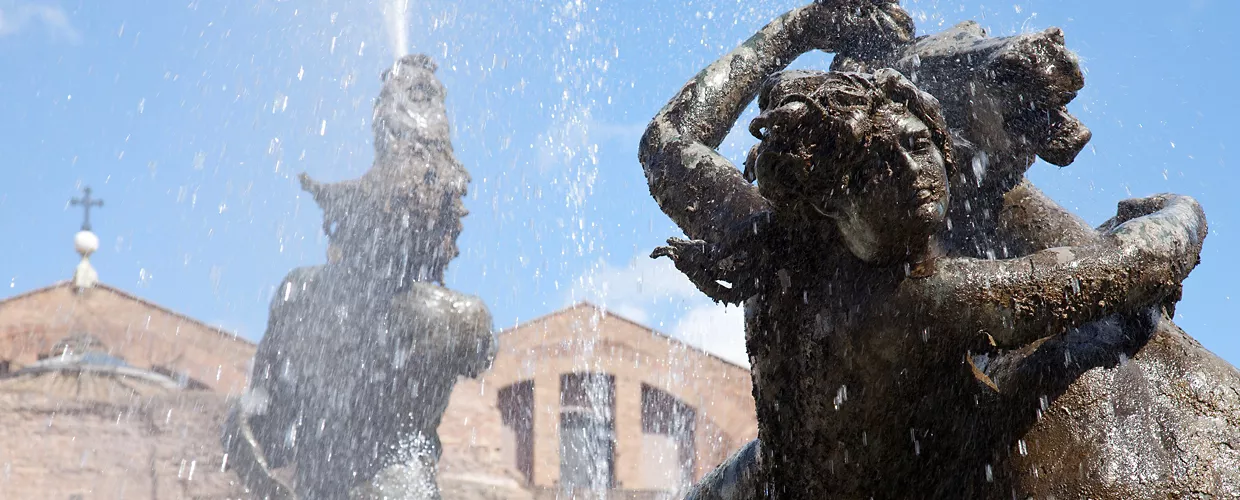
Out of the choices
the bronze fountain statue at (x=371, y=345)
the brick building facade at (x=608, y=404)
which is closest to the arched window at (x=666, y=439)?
the brick building facade at (x=608, y=404)

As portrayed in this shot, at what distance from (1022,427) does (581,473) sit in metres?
18.4

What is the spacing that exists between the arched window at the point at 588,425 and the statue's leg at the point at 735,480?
17086 mm

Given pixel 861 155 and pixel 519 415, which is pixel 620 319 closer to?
pixel 519 415

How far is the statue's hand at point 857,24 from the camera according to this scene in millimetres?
2322

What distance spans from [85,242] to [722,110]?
59.2 ft

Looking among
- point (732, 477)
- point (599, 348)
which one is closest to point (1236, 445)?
point (732, 477)

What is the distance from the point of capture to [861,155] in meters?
1.60

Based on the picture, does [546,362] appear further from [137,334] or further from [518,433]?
[137,334]

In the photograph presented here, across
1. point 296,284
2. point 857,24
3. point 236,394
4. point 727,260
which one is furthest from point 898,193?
point 236,394

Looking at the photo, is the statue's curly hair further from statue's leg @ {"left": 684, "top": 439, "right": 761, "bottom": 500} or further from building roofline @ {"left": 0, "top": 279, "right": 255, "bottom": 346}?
building roofline @ {"left": 0, "top": 279, "right": 255, "bottom": 346}

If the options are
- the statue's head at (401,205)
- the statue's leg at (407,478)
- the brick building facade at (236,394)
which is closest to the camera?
the statue's leg at (407,478)

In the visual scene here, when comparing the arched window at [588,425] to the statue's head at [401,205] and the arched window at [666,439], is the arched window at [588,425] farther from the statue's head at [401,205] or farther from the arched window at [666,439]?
the statue's head at [401,205]

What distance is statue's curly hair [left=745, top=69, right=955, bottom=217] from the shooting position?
1.59 m

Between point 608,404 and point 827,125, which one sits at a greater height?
point 608,404
